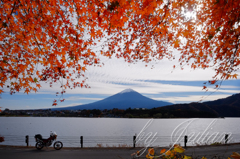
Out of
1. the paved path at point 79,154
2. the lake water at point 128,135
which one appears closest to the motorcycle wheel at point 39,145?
the paved path at point 79,154

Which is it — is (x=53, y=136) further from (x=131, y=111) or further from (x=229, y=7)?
(x=131, y=111)

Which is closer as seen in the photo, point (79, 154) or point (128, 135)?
point (79, 154)

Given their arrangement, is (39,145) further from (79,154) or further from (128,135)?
(128,135)

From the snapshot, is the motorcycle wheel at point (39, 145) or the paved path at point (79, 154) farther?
the motorcycle wheel at point (39, 145)

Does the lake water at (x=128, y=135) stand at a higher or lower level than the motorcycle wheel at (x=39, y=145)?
lower

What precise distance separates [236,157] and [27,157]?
12.4m

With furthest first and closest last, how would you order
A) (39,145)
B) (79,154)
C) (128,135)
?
(128,135)
(39,145)
(79,154)

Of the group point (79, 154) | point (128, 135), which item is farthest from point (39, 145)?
point (128, 135)

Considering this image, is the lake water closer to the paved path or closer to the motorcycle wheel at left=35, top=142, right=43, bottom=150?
the paved path

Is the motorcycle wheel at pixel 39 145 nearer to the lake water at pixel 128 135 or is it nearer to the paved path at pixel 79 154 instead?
the paved path at pixel 79 154

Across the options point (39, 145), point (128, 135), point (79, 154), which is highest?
point (39, 145)

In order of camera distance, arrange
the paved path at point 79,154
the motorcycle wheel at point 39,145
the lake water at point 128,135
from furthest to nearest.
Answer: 1. the lake water at point 128,135
2. the motorcycle wheel at point 39,145
3. the paved path at point 79,154

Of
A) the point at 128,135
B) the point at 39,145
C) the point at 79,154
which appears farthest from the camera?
the point at 128,135

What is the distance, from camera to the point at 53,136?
14367 millimetres
